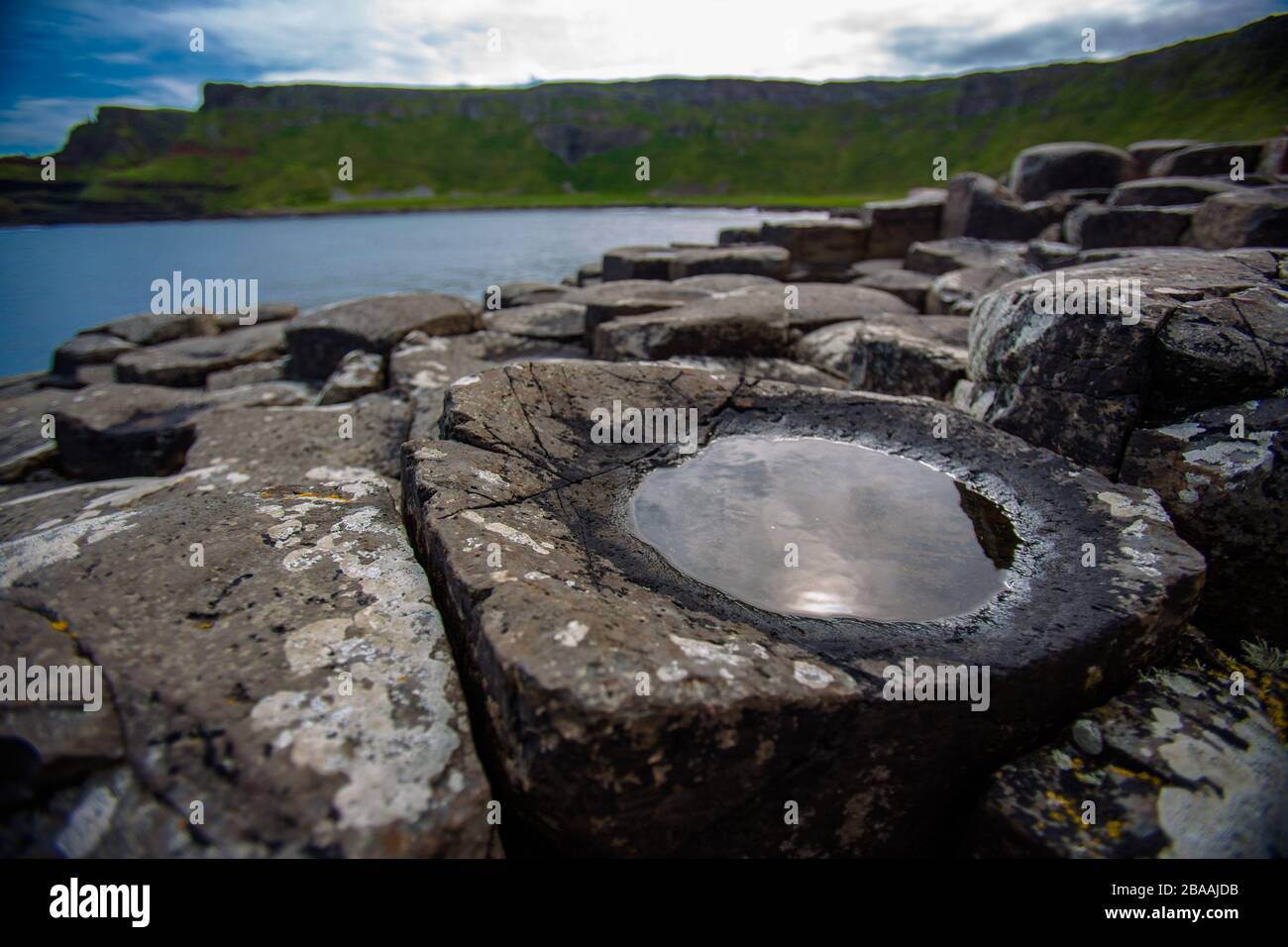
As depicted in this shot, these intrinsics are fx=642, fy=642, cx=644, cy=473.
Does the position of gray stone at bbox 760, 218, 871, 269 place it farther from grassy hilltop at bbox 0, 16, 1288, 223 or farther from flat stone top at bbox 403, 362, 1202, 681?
grassy hilltop at bbox 0, 16, 1288, 223

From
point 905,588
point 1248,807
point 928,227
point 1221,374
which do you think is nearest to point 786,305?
point 1221,374

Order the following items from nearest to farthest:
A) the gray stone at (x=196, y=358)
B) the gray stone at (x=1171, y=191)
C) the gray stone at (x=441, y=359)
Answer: the gray stone at (x=441, y=359) < the gray stone at (x=196, y=358) < the gray stone at (x=1171, y=191)

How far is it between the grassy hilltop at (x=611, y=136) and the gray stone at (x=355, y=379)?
61.7m

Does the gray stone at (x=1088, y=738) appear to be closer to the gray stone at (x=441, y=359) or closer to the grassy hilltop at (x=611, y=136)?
the gray stone at (x=441, y=359)

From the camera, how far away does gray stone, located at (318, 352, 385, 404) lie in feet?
20.7

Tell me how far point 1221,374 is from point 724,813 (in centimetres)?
324

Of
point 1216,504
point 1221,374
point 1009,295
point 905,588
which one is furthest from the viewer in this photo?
point 1009,295

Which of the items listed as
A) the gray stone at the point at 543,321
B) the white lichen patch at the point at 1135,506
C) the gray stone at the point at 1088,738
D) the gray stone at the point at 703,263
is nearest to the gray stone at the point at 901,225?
the gray stone at the point at 703,263

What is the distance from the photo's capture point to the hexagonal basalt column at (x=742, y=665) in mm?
1837

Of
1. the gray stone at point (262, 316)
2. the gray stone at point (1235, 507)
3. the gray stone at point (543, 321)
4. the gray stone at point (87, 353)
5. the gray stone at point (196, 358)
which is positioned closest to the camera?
the gray stone at point (1235, 507)

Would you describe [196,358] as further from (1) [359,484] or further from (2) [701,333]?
(2) [701,333]
